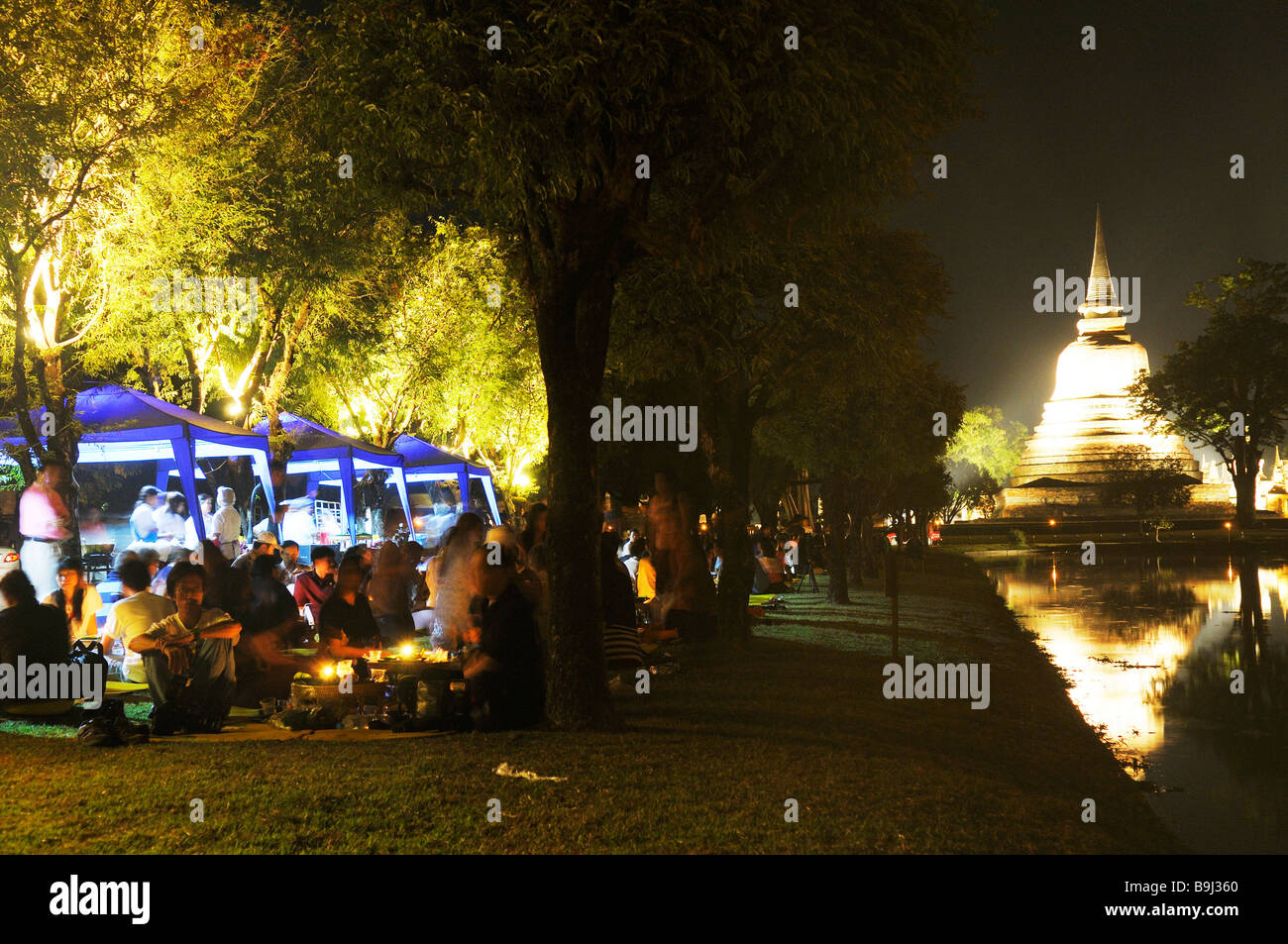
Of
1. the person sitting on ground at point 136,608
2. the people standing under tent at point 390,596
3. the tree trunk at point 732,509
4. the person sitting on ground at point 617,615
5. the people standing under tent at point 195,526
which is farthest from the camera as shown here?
the people standing under tent at point 195,526

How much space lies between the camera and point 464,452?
4972cm

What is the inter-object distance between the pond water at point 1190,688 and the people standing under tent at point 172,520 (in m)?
12.9

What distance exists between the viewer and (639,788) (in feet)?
26.5

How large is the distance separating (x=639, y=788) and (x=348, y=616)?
16.6 ft

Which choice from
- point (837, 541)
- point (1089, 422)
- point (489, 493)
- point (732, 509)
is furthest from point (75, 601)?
point (1089, 422)

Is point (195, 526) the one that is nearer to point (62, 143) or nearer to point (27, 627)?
point (62, 143)

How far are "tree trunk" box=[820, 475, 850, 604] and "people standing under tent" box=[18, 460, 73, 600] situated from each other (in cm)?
1682

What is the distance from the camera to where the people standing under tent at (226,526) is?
704 inches

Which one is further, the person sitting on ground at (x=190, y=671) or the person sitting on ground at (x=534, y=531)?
the person sitting on ground at (x=534, y=531)

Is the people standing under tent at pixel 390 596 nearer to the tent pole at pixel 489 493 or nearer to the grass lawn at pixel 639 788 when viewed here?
the grass lawn at pixel 639 788

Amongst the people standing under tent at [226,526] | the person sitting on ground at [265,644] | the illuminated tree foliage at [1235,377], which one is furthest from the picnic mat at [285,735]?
the illuminated tree foliage at [1235,377]

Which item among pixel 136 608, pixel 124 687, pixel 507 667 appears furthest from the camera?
pixel 124 687

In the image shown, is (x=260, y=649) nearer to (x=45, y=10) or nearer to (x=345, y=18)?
(x=345, y=18)

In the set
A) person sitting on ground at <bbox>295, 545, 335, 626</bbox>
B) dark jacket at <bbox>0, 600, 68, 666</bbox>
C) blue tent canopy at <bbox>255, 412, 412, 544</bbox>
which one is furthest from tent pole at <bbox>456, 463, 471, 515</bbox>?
dark jacket at <bbox>0, 600, 68, 666</bbox>
